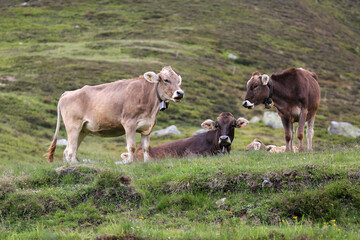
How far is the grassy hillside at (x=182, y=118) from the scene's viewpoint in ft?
31.9

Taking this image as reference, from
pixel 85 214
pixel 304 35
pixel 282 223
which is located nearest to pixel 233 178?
pixel 282 223

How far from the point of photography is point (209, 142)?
17.1m

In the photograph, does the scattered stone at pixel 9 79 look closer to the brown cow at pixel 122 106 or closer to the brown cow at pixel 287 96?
the brown cow at pixel 122 106

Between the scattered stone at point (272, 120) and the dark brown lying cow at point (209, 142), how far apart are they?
35.6 meters

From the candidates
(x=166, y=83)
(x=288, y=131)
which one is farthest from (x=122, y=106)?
(x=288, y=131)

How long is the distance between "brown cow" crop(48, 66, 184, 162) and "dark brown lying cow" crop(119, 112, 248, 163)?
1.71 meters

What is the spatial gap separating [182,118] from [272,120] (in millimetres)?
9930

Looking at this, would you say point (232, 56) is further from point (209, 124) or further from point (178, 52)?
point (209, 124)

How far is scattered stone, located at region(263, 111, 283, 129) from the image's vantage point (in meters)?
52.2

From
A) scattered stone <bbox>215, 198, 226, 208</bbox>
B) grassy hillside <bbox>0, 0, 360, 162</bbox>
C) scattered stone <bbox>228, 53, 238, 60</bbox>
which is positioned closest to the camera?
scattered stone <bbox>215, 198, 226, 208</bbox>

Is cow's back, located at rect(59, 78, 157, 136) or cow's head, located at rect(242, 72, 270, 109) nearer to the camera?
cow's back, located at rect(59, 78, 157, 136)

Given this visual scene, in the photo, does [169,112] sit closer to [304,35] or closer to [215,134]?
[215,134]

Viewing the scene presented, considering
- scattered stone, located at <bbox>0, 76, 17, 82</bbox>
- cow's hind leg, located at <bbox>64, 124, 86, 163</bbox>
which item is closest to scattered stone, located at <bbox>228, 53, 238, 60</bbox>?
scattered stone, located at <bbox>0, 76, 17, 82</bbox>

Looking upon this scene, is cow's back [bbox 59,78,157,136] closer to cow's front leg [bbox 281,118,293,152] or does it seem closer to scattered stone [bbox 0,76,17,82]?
cow's front leg [bbox 281,118,293,152]
